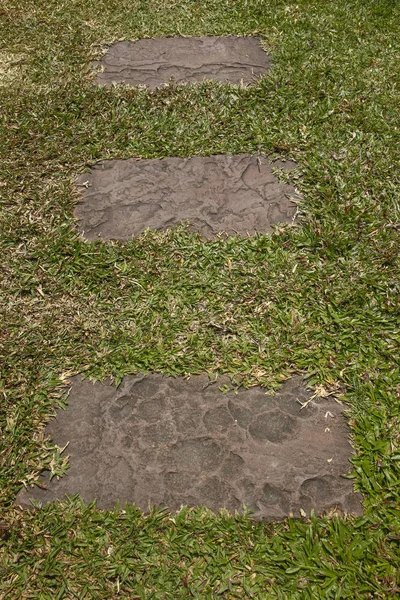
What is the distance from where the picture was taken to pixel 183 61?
441 centimetres

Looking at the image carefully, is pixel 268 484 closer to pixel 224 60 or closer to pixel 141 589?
pixel 141 589

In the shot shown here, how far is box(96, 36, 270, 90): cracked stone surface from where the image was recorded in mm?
4207

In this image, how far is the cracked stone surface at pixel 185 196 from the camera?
3.06 m

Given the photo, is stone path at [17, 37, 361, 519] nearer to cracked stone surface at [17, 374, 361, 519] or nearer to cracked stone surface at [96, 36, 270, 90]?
cracked stone surface at [17, 374, 361, 519]

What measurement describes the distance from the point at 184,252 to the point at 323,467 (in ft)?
4.35

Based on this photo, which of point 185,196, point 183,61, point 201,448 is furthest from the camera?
point 183,61

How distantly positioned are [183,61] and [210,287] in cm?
251

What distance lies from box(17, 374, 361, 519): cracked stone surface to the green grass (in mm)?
71

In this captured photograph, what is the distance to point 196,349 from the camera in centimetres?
248

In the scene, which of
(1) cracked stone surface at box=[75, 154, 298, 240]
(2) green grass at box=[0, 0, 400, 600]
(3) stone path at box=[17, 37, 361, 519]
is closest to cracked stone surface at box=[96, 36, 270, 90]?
(2) green grass at box=[0, 0, 400, 600]

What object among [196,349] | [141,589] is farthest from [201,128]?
[141,589]

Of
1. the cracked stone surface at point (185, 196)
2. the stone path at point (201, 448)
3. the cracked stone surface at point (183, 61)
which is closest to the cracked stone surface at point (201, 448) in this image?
the stone path at point (201, 448)

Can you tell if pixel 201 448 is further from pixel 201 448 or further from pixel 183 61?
pixel 183 61

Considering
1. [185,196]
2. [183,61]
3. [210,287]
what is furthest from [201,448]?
[183,61]
